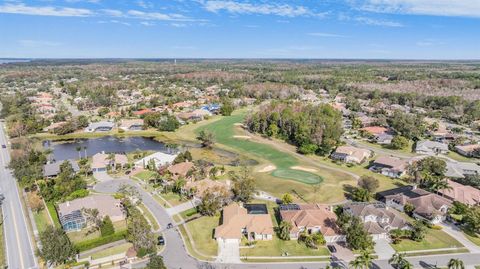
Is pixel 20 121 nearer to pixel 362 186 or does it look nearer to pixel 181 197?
pixel 181 197

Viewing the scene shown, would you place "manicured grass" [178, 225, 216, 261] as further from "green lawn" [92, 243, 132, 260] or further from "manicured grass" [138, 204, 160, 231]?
"green lawn" [92, 243, 132, 260]

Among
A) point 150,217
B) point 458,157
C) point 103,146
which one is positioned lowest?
point 103,146

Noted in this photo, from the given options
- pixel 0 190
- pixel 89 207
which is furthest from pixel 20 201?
pixel 89 207

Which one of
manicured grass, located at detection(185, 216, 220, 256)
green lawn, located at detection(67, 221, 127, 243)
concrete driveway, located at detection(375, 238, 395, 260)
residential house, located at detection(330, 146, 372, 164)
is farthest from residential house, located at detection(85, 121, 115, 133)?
concrete driveway, located at detection(375, 238, 395, 260)

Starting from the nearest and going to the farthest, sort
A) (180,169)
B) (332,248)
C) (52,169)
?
(332,248) → (52,169) → (180,169)

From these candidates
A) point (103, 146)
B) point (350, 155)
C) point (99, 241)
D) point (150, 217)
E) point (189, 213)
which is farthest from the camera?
point (103, 146)

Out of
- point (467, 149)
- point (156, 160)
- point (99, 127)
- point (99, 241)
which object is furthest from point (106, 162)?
point (467, 149)

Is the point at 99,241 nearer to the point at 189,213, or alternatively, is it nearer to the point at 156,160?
the point at 189,213

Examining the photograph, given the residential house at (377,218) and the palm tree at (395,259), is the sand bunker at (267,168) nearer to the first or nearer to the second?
the residential house at (377,218)
